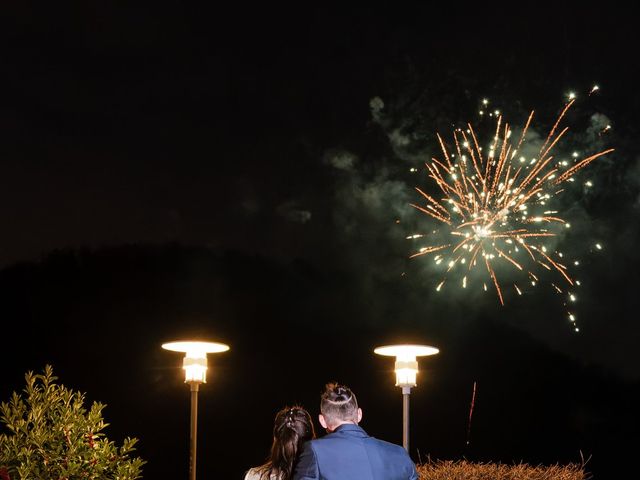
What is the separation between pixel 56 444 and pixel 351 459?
10.0 feet

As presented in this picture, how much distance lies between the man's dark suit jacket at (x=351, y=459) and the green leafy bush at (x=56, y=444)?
8.88ft

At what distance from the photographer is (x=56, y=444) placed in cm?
606

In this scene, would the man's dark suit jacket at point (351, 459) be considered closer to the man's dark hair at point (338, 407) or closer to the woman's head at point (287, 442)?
the man's dark hair at point (338, 407)

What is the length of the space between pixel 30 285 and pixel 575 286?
939 inches

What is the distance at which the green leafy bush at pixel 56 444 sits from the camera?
5.90 m

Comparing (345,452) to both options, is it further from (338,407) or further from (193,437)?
(193,437)

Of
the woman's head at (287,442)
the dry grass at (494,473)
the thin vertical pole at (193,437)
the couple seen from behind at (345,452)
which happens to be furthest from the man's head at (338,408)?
the thin vertical pole at (193,437)

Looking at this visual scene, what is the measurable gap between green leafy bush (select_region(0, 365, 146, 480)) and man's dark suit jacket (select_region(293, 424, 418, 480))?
2708 millimetres

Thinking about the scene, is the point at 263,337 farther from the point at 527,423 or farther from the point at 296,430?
the point at 296,430

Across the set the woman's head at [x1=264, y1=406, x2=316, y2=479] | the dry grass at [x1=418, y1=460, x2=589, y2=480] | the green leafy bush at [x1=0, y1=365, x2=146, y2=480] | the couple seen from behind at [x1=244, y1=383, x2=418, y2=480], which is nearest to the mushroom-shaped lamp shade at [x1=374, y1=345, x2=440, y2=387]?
the dry grass at [x1=418, y1=460, x2=589, y2=480]

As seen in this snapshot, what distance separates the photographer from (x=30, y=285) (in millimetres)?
23781

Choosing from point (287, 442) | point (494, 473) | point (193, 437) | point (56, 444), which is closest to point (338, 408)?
point (287, 442)

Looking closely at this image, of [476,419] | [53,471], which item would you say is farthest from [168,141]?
[53,471]

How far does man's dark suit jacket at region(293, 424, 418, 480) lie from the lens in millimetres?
Result: 3881
